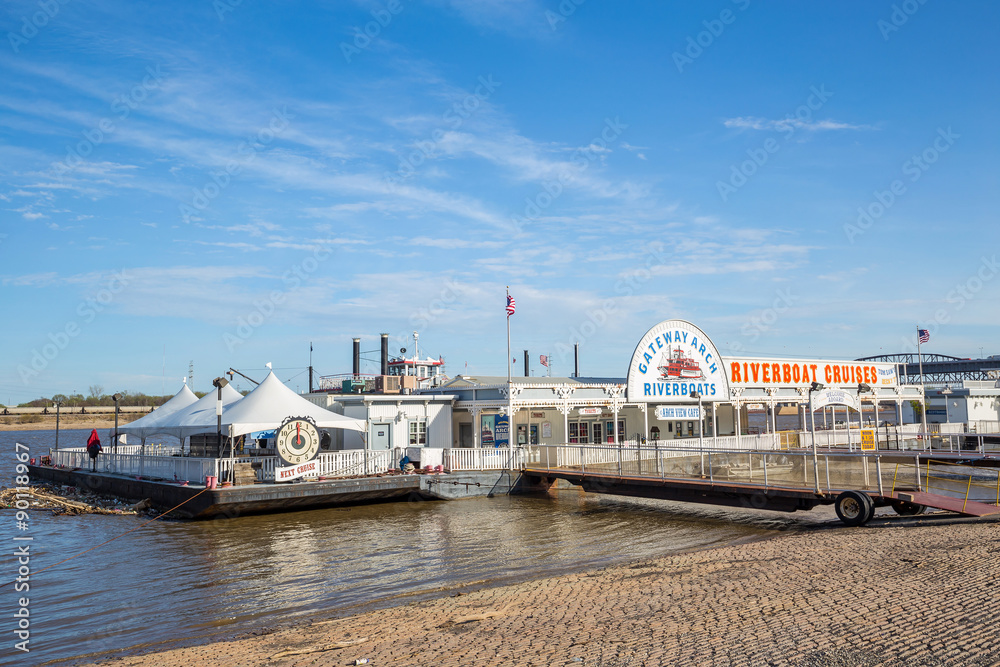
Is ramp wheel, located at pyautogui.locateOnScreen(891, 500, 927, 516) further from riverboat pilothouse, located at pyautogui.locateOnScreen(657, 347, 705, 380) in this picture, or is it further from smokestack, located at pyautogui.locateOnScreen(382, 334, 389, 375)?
smokestack, located at pyautogui.locateOnScreen(382, 334, 389, 375)

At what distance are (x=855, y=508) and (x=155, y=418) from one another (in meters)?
25.6

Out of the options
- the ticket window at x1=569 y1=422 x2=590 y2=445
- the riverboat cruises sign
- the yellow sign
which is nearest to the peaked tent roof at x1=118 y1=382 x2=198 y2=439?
the ticket window at x1=569 y1=422 x2=590 y2=445

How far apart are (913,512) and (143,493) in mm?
24513

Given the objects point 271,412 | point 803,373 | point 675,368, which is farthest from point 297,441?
point 803,373

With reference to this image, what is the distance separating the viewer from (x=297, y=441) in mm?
24203

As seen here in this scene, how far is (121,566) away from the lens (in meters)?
17.0

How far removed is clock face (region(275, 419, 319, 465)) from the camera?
78.6ft

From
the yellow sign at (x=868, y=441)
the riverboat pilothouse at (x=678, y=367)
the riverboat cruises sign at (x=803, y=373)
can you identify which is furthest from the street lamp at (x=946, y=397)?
the riverboat pilothouse at (x=678, y=367)

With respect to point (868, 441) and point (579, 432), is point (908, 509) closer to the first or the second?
point (868, 441)

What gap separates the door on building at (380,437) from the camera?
30.0m

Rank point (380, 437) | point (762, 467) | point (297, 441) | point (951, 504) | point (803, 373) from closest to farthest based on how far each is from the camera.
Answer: point (951, 504)
point (762, 467)
point (297, 441)
point (380, 437)
point (803, 373)

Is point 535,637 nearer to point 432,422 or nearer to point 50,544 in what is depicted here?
point 50,544

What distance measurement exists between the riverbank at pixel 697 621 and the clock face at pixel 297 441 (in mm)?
11992

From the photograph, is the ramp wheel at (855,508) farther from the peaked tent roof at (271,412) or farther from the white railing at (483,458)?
the peaked tent roof at (271,412)
